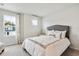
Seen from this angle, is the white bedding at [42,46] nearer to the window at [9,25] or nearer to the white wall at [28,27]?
the white wall at [28,27]

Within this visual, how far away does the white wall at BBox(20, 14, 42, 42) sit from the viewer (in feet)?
4.20

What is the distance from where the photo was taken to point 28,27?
1.32 metres

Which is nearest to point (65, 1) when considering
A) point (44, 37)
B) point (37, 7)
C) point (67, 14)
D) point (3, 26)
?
point (67, 14)

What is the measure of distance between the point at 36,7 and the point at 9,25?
53cm

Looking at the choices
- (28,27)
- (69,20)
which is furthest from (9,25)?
(69,20)

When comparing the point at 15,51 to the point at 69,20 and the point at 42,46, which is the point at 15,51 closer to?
the point at 42,46

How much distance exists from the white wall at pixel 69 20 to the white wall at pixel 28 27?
4.6 inches

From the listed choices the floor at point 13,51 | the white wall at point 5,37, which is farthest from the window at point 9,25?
the floor at point 13,51

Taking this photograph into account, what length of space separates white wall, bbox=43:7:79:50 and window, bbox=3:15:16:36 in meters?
0.54

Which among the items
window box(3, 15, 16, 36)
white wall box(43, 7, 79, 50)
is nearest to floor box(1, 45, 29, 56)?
window box(3, 15, 16, 36)

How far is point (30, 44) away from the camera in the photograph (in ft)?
4.68

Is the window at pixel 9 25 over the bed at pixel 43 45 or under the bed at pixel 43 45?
over

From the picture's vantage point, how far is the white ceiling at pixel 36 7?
1.12 m

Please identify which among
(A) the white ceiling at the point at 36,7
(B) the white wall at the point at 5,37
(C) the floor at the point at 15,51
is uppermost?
(A) the white ceiling at the point at 36,7
